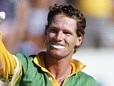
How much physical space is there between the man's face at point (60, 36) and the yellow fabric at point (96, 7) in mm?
887

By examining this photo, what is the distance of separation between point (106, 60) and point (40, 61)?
38.3 inches

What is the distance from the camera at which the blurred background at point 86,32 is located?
223 cm

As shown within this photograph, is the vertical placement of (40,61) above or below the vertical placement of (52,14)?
below

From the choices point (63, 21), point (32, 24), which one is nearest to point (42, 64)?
point (63, 21)

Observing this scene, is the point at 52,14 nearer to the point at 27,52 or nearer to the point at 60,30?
the point at 60,30

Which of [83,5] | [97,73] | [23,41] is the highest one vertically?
[83,5]

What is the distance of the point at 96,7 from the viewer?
234 cm

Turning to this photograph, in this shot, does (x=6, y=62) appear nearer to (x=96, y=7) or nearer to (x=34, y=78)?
(x=34, y=78)

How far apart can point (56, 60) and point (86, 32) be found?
3.00 ft

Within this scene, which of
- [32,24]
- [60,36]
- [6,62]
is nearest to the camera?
[6,62]

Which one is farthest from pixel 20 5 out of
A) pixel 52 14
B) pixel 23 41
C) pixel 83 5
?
pixel 52 14

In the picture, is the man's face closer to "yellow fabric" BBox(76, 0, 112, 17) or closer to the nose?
the nose

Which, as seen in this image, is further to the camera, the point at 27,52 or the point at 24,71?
the point at 27,52

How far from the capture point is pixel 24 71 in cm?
137
